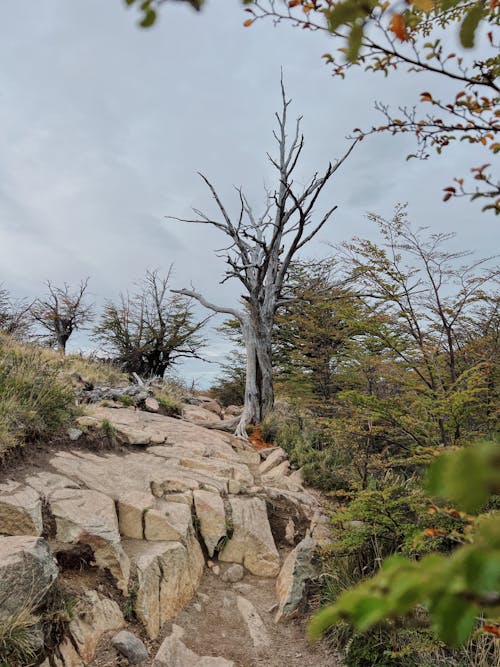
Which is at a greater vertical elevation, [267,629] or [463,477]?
[463,477]

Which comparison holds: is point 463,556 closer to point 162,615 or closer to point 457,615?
point 457,615

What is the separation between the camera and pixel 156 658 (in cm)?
321

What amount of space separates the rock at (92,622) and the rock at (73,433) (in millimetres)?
2497

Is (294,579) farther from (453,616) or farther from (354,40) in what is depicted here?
(354,40)

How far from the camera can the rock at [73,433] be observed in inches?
217

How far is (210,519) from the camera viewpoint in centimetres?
489

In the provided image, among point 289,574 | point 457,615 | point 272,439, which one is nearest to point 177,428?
point 272,439

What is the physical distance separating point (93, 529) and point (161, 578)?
0.79m

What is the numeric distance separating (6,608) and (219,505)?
2.69 metres

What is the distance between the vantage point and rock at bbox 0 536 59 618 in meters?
2.76

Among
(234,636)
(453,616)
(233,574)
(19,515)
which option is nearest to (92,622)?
(19,515)

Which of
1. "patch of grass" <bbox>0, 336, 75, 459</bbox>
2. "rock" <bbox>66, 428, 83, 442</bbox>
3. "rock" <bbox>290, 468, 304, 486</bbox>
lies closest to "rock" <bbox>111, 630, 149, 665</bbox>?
"patch of grass" <bbox>0, 336, 75, 459</bbox>

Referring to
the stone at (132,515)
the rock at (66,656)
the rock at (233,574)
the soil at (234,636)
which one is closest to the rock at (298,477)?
the rock at (233,574)

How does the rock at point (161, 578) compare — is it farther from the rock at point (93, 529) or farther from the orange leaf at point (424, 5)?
the orange leaf at point (424, 5)
